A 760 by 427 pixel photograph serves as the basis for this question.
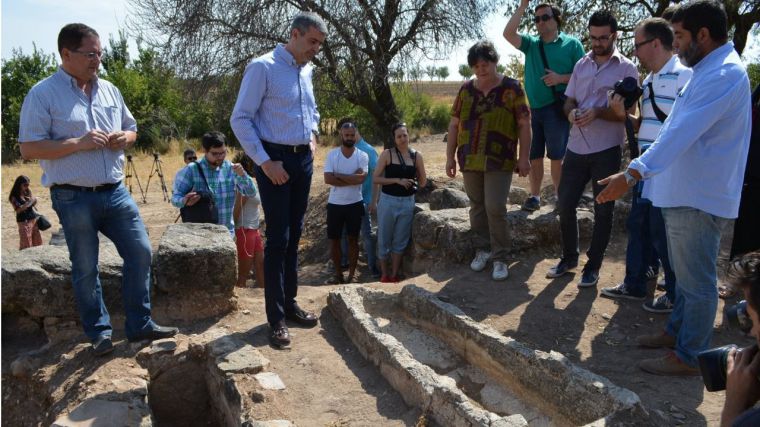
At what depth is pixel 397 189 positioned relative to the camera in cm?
683

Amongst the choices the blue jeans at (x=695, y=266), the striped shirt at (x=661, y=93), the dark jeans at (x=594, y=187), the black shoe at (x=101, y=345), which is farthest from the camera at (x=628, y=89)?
the black shoe at (x=101, y=345)

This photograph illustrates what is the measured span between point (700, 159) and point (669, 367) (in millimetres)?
1211

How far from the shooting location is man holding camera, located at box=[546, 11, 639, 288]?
5000 millimetres

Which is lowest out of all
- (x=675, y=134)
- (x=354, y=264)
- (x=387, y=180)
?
(x=354, y=264)

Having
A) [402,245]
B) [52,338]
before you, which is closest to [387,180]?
[402,245]

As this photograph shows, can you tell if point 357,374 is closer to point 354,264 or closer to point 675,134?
point 675,134

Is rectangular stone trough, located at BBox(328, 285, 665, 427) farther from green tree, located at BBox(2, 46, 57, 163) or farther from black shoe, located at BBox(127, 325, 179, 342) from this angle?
green tree, located at BBox(2, 46, 57, 163)

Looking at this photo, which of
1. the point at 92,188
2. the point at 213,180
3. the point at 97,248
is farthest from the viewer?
the point at 213,180

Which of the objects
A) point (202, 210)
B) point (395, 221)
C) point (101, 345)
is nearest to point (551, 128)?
point (395, 221)

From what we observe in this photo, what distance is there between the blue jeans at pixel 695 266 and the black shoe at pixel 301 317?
97.9 inches

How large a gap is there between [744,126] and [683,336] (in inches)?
46.8

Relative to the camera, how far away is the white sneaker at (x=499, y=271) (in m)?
5.66

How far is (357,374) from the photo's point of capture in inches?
166

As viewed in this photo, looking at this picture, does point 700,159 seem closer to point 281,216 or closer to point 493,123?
point 493,123
